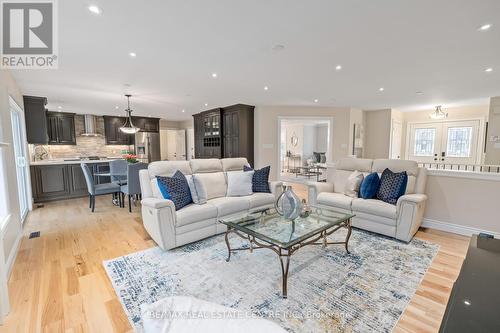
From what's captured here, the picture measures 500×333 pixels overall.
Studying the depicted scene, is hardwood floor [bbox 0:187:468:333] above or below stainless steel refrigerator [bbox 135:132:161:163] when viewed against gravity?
below

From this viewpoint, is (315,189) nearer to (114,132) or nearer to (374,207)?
(374,207)

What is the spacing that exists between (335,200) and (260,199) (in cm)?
115

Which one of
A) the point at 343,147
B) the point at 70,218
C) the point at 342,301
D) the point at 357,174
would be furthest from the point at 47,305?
the point at 343,147

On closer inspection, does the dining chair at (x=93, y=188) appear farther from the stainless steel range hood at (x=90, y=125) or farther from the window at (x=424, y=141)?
the window at (x=424, y=141)

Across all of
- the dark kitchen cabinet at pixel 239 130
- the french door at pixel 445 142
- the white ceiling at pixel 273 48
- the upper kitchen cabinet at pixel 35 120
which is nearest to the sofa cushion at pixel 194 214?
the white ceiling at pixel 273 48

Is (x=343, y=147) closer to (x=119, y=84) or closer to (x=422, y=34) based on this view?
(x=422, y=34)

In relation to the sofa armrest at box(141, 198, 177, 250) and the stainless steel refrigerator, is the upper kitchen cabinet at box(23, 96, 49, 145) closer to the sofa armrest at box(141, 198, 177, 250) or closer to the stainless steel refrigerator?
the stainless steel refrigerator

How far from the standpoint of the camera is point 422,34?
7.86 feet

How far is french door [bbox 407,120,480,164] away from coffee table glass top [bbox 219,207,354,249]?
6.96m

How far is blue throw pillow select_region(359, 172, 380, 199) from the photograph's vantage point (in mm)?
3379

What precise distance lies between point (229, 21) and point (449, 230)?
13.2 feet

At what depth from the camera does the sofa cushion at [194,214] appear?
2779mm

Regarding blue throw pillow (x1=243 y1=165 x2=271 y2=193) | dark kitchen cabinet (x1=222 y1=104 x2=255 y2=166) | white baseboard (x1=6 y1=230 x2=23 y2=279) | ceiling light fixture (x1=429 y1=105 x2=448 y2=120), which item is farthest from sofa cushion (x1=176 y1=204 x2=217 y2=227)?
ceiling light fixture (x1=429 y1=105 x2=448 y2=120)

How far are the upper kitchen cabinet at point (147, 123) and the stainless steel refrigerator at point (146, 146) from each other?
0.18m
